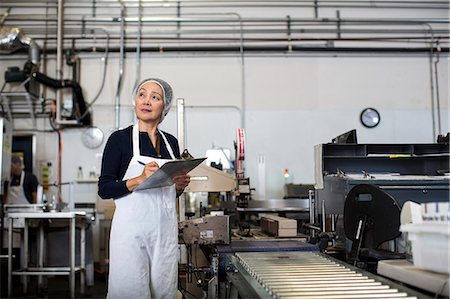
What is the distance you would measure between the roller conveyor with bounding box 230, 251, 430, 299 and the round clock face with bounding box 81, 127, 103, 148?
417 centimetres

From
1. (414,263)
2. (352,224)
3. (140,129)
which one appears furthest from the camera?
(352,224)

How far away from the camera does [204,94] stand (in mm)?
5879

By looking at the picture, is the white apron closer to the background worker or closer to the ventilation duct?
the ventilation duct

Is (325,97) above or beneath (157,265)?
above

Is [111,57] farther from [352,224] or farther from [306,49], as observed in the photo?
[352,224]

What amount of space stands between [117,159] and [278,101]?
4305 mm

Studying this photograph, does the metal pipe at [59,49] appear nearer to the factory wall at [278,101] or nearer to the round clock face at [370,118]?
the factory wall at [278,101]

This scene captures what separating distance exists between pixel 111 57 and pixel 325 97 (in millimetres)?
2745

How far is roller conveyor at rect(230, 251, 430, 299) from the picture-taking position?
1.25 metres

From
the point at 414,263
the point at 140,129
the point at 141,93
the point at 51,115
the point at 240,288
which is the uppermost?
the point at 51,115

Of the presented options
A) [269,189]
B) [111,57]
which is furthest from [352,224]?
[111,57]

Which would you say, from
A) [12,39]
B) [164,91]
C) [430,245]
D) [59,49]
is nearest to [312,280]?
[430,245]

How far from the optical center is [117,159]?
182 centimetres

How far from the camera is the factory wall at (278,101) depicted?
5812 mm
